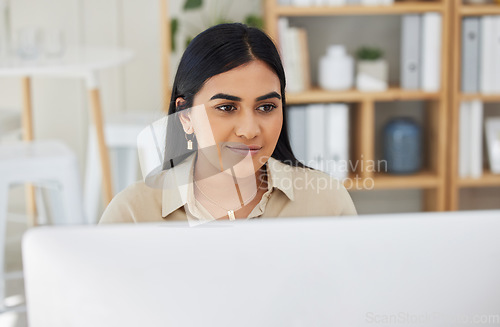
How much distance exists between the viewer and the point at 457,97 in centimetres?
301

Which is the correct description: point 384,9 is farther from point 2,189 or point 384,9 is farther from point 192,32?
point 2,189

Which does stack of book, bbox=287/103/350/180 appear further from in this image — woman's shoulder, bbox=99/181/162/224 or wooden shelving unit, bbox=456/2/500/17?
woman's shoulder, bbox=99/181/162/224

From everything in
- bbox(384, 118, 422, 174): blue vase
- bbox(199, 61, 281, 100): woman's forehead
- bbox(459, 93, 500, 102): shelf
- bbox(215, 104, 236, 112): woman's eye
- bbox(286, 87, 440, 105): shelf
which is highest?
bbox(199, 61, 281, 100): woman's forehead

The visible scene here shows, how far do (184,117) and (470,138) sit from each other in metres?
2.09

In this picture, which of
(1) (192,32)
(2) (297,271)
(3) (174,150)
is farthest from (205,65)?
(1) (192,32)

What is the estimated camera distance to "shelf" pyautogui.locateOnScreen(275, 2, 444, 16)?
2.90 metres

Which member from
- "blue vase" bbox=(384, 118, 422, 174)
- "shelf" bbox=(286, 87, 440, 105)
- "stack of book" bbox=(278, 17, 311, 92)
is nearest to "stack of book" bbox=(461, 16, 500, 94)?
"shelf" bbox=(286, 87, 440, 105)

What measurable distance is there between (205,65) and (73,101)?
2.24 meters

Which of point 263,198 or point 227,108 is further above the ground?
point 227,108

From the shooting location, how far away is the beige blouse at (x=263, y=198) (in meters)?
1.21

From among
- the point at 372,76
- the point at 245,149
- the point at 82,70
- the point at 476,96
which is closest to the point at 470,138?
the point at 476,96

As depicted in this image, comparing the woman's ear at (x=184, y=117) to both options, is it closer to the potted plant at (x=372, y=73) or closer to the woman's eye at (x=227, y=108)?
the woman's eye at (x=227, y=108)

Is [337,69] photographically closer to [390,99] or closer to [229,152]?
[390,99]

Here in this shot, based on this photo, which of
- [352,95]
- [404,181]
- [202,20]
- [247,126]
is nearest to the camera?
[247,126]
